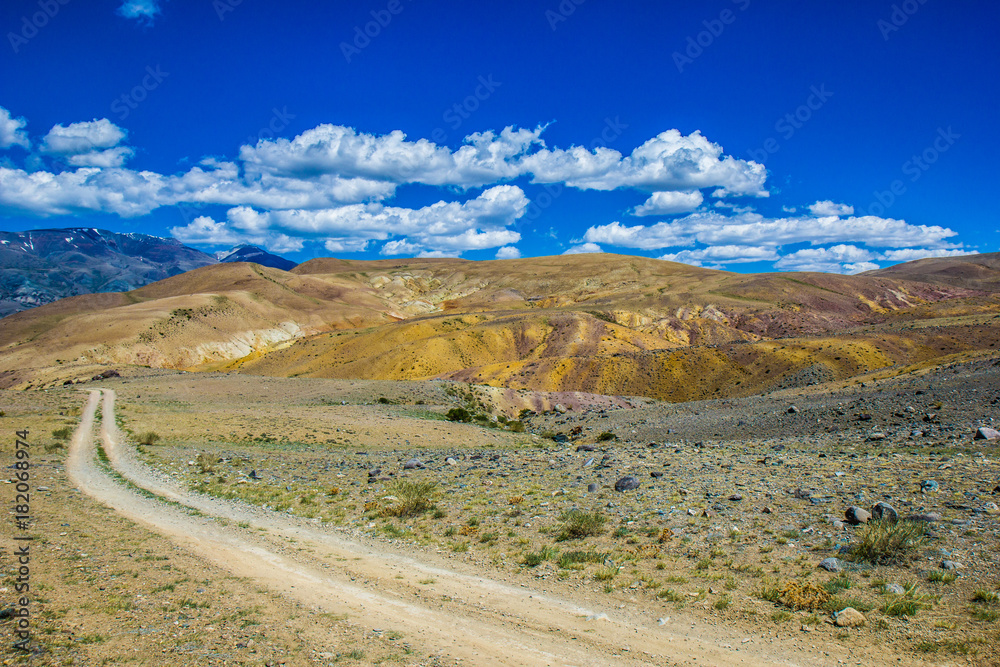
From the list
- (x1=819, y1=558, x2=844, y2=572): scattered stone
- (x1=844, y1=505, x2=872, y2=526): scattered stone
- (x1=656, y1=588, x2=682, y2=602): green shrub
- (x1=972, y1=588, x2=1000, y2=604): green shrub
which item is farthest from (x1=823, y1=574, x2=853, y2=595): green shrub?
(x1=844, y1=505, x2=872, y2=526): scattered stone

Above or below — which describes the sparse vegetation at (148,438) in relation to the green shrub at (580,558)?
below

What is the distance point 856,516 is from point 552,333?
80.6m

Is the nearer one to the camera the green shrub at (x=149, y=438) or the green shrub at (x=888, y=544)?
the green shrub at (x=888, y=544)

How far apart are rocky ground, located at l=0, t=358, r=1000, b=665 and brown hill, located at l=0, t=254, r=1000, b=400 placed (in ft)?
103

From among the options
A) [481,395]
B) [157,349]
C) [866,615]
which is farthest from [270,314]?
[866,615]

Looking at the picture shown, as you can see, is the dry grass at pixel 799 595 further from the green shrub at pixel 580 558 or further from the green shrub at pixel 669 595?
the green shrub at pixel 580 558

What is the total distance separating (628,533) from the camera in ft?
36.7

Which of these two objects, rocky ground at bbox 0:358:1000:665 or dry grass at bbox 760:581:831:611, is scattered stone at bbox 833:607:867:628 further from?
dry grass at bbox 760:581:831:611

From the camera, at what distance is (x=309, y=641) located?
7.08m

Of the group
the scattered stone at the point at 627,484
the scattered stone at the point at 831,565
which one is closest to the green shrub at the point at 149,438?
the scattered stone at the point at 627,484

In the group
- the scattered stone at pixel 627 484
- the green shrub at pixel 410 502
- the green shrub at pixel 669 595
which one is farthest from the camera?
the scattered stone at pixel 627 484

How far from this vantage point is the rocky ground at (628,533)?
706cm

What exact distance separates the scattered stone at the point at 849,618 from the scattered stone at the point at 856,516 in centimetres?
376

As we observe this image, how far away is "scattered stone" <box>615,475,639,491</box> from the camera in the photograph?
1464 centimetres
